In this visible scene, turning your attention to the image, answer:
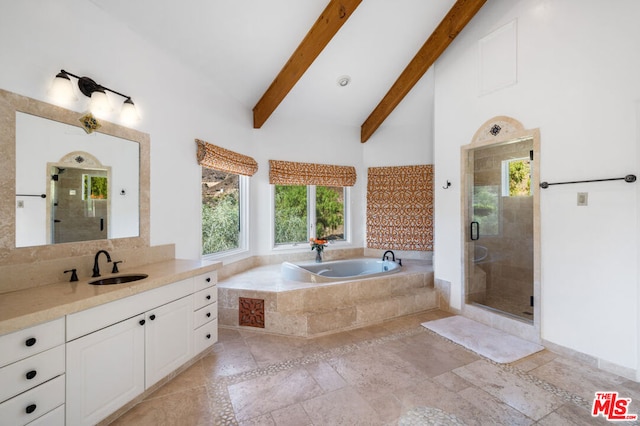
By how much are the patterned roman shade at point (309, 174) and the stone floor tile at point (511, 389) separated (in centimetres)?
310

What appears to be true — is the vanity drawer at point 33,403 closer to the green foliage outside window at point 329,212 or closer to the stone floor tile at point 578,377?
the stone floor tile at point 578,377

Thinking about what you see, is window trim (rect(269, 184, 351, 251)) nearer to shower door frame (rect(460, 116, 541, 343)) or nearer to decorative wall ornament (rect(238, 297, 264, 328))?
decorative wall ornament (rect(238, 297, 264, 328))

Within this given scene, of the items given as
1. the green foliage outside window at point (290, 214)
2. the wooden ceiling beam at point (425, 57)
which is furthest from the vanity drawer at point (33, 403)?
the wooden ceiling beam at point (425, 57)

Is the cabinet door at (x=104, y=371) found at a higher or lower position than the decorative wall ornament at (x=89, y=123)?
lower

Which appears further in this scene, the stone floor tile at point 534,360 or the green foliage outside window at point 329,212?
the green foliage outside window at point 329,212

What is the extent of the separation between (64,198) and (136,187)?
0.53m

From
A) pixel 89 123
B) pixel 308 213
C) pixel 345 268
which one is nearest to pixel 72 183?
pixel 89 123

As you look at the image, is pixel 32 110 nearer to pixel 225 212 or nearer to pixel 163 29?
pixel 163 29

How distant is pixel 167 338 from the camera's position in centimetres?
203

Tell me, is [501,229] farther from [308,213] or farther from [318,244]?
[308,213]

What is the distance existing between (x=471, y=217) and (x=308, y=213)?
2.38 metres

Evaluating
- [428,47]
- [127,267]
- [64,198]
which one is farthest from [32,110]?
[428,47]

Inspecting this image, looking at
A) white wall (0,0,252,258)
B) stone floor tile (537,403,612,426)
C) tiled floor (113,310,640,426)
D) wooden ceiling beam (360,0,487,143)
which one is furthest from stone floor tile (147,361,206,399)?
wooden ceiling beam (360,0,487,143)

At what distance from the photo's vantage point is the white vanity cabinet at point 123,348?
4.80 ft
